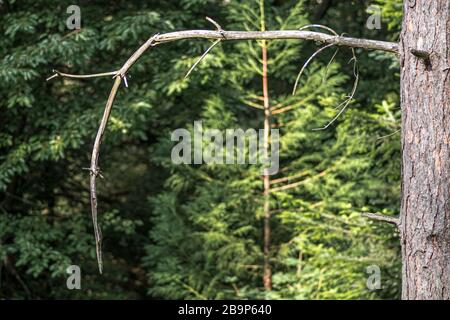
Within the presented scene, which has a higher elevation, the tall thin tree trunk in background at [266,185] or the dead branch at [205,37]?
the dead branch at [205,37]

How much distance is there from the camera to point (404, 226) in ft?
11.2

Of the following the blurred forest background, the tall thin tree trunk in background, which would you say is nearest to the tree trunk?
the blurred forest background

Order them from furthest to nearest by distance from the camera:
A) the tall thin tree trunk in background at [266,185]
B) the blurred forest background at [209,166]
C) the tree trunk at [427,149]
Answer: the tall thin tree trunk in background at [266,185]
the blurred forest background at [209,166]
the tree trunk at [427,149]

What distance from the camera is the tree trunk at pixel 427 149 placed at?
3.30m

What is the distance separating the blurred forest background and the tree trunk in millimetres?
3920

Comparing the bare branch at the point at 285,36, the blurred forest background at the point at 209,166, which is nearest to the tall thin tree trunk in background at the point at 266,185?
the blurred forest background at the point at 209,166

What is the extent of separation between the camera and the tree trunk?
10.8ft

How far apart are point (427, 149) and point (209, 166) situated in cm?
532

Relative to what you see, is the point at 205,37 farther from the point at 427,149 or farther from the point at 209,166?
the point at 209,166

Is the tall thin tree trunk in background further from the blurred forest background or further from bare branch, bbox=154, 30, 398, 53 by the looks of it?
bare branch, bbox=154, 30, 398, 53

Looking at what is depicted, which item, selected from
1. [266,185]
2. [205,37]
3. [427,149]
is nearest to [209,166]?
[266,185]

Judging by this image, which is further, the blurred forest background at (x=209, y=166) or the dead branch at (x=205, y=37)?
the blurred forest background at (x=209, y=166)

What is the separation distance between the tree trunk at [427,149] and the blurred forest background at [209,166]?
3920mm

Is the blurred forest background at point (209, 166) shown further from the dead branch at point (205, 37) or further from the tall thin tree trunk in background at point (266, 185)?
the dead branch at point (205, 37)
